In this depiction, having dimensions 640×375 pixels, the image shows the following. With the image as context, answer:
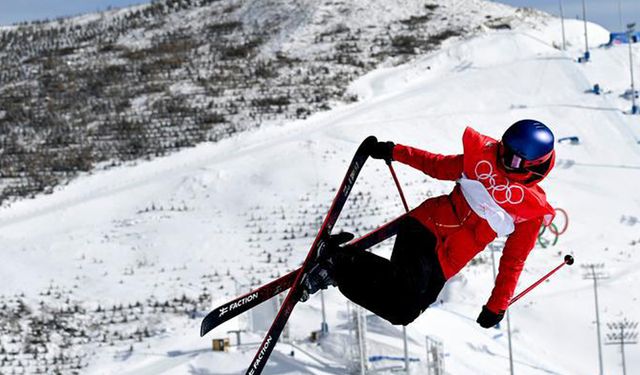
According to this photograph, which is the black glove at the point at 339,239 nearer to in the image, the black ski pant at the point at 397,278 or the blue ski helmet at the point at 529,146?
the black ski pant at the point at 397,278

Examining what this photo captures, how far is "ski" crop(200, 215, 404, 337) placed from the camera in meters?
7.83

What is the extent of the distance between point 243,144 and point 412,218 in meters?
33.6

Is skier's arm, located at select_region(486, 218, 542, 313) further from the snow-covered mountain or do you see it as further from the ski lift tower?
the ski lift tower

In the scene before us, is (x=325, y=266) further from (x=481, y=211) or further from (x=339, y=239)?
(x=481, y=211)

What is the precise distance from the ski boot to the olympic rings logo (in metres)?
1.18

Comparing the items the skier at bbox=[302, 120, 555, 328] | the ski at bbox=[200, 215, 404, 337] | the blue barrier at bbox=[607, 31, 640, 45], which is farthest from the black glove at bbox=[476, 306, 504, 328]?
the blue barrier at bbox=[607, 31, 640, 45]

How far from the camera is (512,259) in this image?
24.1ft

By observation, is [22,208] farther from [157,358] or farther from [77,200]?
[157,358]

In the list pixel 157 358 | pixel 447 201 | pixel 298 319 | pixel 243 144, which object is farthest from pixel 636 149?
pixel 447 201

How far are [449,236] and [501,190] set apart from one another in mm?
598

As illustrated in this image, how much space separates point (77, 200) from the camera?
35750 millimetres

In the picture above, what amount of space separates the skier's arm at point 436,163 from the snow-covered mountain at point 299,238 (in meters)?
12.2

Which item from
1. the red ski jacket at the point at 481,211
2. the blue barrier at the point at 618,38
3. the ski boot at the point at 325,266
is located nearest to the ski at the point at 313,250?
the ski boot at the point at 325,266

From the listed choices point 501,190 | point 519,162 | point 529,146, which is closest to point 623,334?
point 501,190
